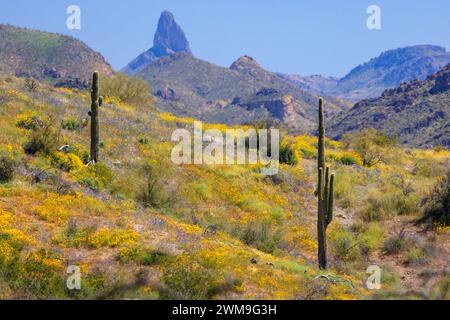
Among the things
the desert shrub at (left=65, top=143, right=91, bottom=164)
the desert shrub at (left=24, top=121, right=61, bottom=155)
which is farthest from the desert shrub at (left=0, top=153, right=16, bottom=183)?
the desert shrub at (left=65, top=143, right=91, bottom=164)

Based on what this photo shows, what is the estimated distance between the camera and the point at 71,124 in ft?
67.5

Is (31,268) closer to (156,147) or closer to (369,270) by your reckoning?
(369,270)

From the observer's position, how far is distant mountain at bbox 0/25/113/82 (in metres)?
126

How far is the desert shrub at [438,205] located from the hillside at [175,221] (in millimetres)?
557

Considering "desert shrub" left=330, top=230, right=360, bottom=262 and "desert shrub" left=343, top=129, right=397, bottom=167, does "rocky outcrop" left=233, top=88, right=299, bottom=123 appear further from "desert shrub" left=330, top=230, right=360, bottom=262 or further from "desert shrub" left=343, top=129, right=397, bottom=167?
"desert shrub" left=330, top=230, right=360, bottom=262

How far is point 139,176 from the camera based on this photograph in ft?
57.8

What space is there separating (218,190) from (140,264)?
951 centimetres

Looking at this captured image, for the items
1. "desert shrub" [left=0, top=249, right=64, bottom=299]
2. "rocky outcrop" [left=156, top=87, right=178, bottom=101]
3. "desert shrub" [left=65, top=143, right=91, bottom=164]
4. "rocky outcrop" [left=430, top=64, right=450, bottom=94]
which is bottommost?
"desert shrub" [left=0, top=249, right=64, bottom=299]

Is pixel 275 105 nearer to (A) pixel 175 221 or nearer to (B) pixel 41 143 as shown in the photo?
(B) pixel 41 143

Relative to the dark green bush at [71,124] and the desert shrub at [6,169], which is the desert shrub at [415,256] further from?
the dark green bush at [71,124]

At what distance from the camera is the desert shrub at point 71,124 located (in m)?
20.4

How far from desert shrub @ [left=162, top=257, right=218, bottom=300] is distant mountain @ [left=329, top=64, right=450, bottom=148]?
75759 mm

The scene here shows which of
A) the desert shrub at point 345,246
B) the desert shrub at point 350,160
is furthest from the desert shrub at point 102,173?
the desert shrub at point 350,160

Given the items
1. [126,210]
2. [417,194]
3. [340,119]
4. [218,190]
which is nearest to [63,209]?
[126,210]
